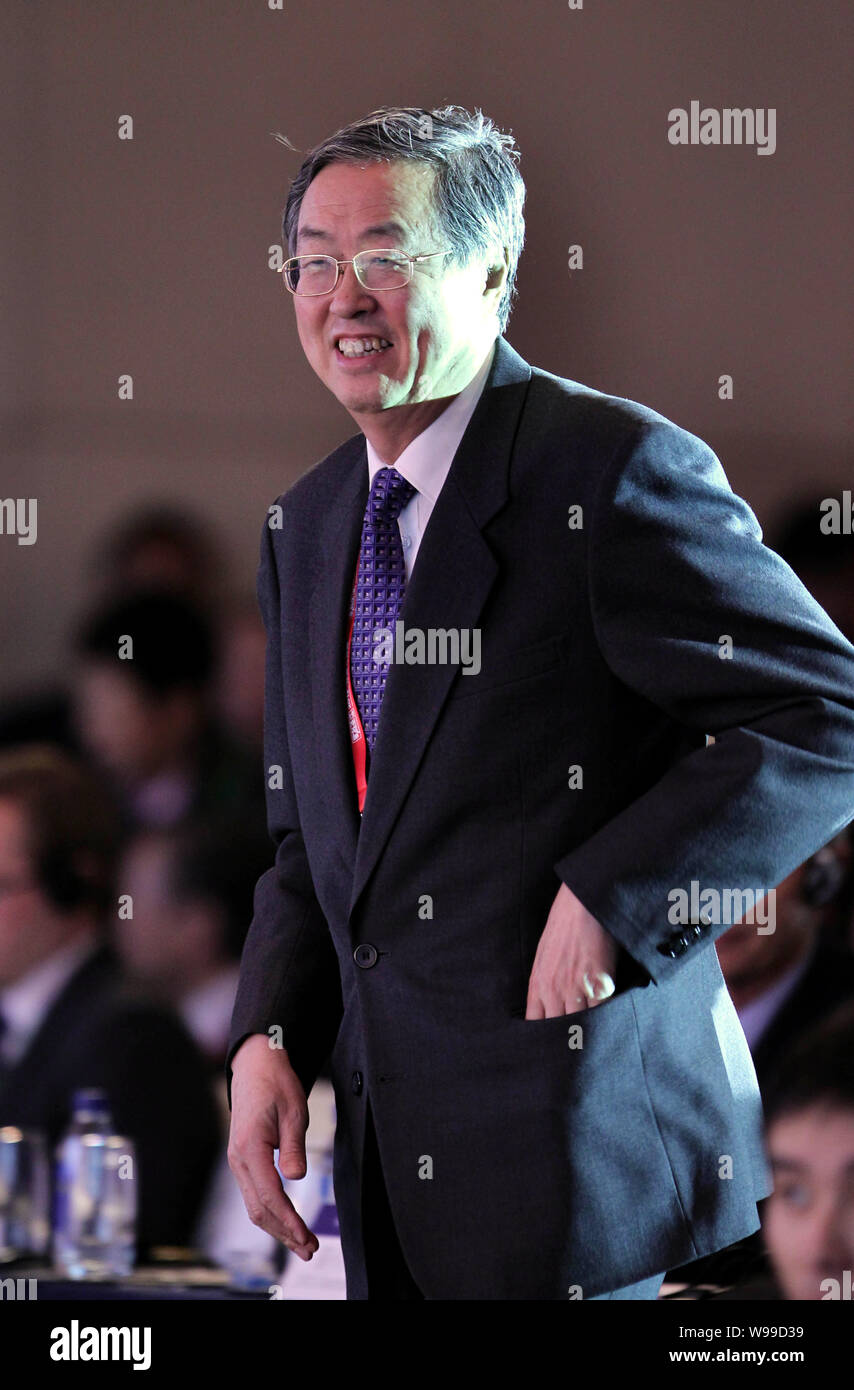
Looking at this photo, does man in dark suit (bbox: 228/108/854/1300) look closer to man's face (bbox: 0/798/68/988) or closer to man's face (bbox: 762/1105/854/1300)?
man's face (bbox: 762/1105/854/1300)

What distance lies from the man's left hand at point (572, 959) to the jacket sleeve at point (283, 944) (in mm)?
333

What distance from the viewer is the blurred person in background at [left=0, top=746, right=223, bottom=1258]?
2.71 meters

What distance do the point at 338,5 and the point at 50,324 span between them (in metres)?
0.83

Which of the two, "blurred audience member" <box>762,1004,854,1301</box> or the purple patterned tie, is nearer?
the purple patterned tie

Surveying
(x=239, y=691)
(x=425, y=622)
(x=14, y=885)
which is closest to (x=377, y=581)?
(x=425, y=622)

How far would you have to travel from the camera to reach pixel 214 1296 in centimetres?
258

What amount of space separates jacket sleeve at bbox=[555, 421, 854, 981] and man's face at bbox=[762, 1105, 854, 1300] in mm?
1435

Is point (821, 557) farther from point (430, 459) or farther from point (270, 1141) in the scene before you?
point (270, 1141)

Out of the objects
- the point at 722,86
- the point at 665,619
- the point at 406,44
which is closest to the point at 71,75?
the point at 406,44

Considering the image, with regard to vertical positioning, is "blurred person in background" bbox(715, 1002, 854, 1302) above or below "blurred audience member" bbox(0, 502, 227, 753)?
below

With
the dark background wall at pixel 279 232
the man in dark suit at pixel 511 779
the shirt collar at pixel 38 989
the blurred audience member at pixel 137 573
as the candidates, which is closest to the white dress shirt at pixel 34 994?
the shirt collar at pixel 38 989

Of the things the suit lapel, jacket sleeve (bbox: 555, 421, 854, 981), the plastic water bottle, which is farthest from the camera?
the plastic water bottle

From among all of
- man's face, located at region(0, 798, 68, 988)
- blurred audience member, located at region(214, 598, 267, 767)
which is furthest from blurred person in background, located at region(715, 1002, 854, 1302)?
man's face, located at region(0, 798, 68, 988)
